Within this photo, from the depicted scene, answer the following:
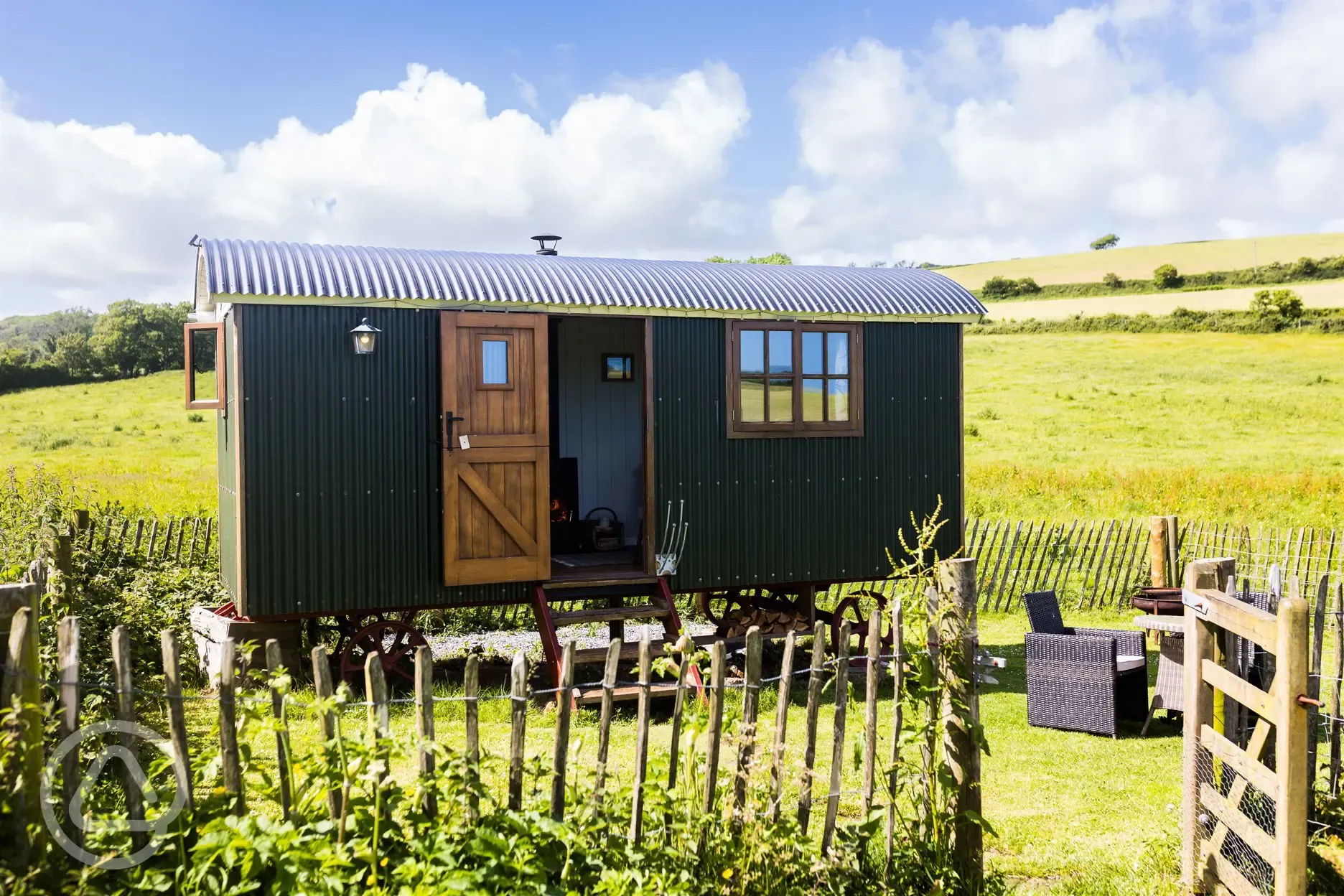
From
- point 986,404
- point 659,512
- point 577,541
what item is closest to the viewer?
point 659,512

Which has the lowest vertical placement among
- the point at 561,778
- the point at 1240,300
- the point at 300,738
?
the point at 300,738

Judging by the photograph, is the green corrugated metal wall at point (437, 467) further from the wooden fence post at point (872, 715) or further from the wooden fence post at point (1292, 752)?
the wooden fence post at point (1292, 752)

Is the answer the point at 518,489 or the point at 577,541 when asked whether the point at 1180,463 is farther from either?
the point at 518,489

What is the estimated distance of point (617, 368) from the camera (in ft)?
39.9

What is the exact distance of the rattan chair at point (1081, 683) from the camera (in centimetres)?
843

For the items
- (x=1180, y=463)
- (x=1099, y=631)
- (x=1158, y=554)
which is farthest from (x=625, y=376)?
(x=1180, y=463)

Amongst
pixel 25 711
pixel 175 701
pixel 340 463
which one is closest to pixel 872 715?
pixel 175 701

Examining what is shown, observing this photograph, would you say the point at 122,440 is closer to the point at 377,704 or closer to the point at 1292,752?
the point at 377,704

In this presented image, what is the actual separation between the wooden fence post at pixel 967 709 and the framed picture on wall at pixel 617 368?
762 centimetres

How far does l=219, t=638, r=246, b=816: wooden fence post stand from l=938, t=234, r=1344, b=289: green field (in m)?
57.8

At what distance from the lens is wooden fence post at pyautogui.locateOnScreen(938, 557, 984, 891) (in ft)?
15.6

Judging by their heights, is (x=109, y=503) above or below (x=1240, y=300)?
below

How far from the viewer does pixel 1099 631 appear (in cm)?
976

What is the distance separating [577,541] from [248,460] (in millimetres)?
4029
